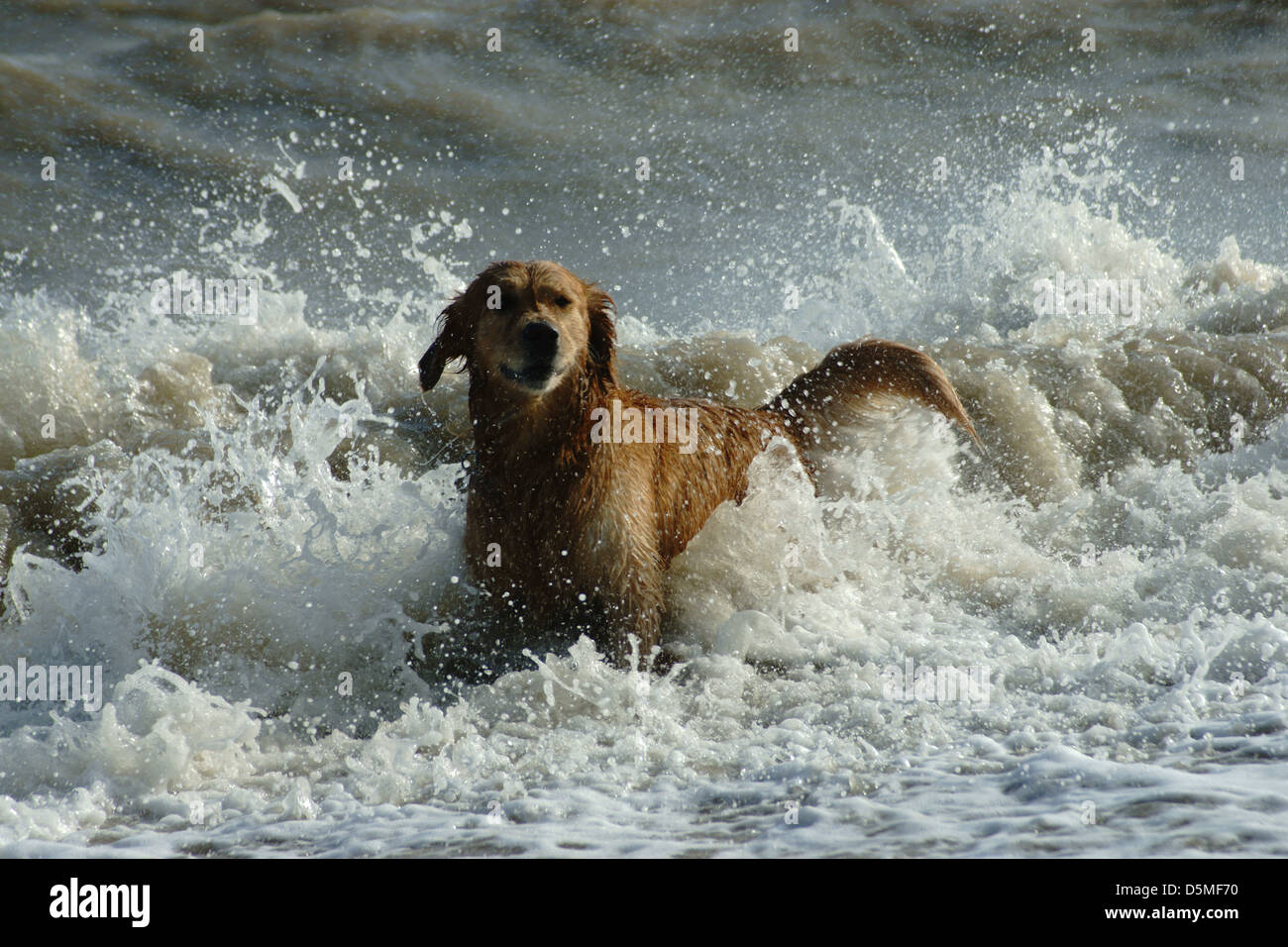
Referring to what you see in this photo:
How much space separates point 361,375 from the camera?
22.9ft

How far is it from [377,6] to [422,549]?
12569 millimetres

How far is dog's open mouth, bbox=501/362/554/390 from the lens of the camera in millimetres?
3879

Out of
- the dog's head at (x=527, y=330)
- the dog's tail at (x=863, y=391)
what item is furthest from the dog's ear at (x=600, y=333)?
the dog's tail at (x=863, y=391)

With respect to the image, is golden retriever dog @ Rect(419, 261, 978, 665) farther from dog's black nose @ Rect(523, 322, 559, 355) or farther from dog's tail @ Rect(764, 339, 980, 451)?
dog's tail @ Rect(764, 339, 980, 451)

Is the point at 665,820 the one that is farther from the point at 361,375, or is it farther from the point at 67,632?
the point at 361,375

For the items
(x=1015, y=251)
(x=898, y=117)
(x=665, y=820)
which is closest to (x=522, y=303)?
(x=665, y=820)

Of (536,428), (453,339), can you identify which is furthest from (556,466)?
(453,339)

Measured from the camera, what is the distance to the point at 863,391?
527 centimetres

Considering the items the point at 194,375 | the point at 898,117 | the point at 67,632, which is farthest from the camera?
the point at 898,117

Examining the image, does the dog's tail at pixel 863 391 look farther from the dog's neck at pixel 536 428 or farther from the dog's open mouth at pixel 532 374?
the dog's open mouth at pixel 532 374

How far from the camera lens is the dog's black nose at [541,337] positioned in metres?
3.82

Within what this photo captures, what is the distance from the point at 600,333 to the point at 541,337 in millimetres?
539

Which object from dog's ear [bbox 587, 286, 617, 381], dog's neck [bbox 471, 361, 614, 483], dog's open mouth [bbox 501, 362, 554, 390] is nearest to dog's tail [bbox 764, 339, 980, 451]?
dog's ear [bbox 587, 286, 617, 381]

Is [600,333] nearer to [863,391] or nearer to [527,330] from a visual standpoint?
[527,330]
